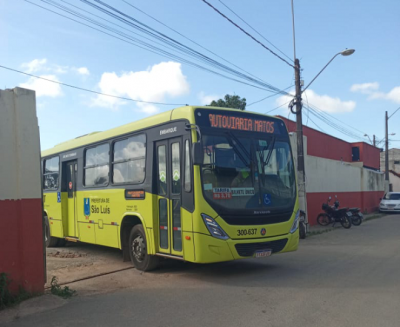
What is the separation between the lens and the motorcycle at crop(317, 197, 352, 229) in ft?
59.3

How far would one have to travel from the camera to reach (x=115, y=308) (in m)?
5.96

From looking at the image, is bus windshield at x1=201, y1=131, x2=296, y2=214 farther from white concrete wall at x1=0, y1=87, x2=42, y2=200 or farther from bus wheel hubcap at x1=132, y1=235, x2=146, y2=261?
white concrete wall at x1=0, y1=87, x2=42, y2=200

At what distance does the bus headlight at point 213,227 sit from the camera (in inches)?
270

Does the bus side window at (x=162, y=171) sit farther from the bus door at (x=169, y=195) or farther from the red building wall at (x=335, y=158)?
the red building wall at (x=335, y=158)

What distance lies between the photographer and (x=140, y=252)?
27.7ft

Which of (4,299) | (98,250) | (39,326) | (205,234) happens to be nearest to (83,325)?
(39,326)

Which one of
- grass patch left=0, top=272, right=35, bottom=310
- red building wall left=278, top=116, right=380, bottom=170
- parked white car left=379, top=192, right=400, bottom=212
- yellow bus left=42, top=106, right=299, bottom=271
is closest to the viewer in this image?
grass patch left=0, top=272, right=35, bottom=310

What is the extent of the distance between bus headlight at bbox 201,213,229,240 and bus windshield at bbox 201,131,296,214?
25 centimetres

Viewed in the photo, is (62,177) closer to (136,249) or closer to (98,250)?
(98,250)

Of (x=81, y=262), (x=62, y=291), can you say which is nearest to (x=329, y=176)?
(x=81, y=262)

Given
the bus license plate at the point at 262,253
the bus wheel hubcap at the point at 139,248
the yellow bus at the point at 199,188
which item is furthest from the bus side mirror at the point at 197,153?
the bus wheel hubcap at the point at 139,248

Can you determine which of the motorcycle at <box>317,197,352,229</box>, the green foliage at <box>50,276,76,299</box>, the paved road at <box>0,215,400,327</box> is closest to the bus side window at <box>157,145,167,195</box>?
the paved road at <box>0,215,400,327</box>

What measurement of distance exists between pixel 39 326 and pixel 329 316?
12.7 ft

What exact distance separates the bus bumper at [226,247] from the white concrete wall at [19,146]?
2862 mm
